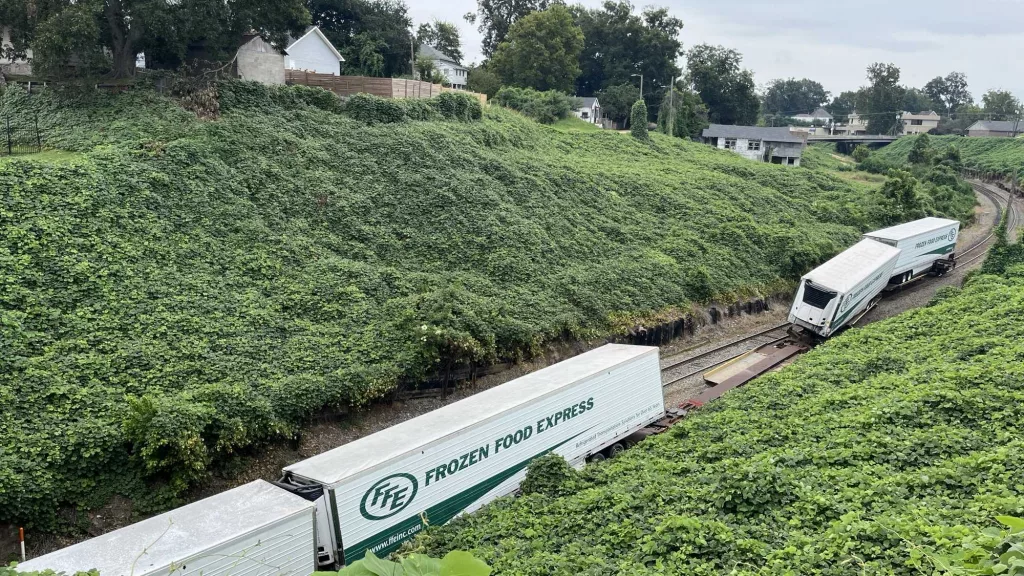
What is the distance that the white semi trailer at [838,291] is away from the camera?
26.3 metres

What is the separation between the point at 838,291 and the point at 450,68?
57.5 metres

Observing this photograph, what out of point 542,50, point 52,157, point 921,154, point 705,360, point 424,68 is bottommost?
point 705,360

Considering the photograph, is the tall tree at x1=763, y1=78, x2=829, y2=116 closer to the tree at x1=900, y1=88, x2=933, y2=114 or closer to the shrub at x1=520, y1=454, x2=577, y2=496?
the tree at x1=900, y1=88, x2=933, y2=114

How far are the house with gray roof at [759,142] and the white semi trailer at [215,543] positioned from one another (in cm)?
6824

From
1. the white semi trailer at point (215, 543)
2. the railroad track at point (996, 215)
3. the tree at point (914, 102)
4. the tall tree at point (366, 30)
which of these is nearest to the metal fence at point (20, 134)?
the white semi trailer at point (215, 543)

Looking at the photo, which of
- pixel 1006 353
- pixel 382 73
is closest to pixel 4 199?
pixel 1006 353

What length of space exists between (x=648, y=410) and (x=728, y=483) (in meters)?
7.34

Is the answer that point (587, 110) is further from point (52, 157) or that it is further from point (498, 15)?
point (52, 157)

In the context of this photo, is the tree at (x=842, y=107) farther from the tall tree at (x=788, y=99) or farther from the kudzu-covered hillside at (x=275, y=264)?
the kudzu-covered hillside at (x=275, y=264)

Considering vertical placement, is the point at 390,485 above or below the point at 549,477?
above

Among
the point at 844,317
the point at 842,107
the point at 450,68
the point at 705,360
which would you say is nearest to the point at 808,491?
the point at 705,360

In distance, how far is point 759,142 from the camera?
243ft

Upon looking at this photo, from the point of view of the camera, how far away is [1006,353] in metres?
16.7

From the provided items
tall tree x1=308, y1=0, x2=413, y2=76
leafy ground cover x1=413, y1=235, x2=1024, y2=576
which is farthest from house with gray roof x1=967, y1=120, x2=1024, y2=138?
leafy ground cover x1=413, y1=235, x2=1024, y2=576
